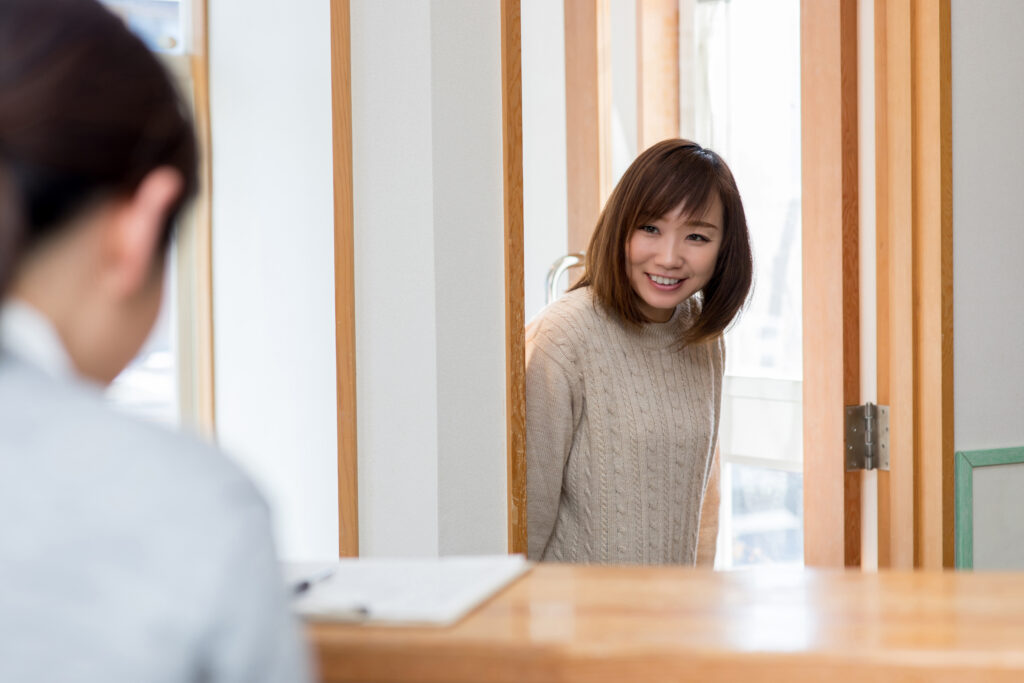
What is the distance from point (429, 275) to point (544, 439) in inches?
16.4

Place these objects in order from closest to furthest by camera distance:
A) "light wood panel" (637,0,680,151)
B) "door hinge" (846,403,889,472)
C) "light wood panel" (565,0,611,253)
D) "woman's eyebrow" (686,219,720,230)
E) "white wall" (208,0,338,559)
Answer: "white wall" (208,0,338,559), "woman's eyebrow" (686,219,720,230), "door hinge" (846,403,889,472), "light wood panel" (637,0,680,151), "light wood panel" (565,0,611,253)

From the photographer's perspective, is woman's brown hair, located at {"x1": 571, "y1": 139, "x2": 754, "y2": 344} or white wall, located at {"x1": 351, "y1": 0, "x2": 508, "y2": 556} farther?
woman's brown hair, located at {"x1": 571, "y1": 139, "x2": 754, "y2": 344}

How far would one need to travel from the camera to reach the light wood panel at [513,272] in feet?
5.40

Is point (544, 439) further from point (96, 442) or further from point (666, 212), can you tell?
point (96, 442)

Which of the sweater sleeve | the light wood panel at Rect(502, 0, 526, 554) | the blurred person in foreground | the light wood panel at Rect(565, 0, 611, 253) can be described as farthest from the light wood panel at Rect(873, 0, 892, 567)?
the blurred person in foreground

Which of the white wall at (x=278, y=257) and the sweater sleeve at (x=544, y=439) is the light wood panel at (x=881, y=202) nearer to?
the sweater sleeve at (x=544, y=439)

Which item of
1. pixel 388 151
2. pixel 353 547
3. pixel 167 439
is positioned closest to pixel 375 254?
pixel 388 151

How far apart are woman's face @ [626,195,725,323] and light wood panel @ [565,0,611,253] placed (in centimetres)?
95

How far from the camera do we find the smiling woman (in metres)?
1.88

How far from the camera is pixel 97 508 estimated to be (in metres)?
0.54

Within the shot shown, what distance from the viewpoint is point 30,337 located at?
0.58 meters

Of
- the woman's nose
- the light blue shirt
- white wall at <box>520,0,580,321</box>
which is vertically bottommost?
the light blue shirt

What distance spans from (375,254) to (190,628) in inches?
43.9

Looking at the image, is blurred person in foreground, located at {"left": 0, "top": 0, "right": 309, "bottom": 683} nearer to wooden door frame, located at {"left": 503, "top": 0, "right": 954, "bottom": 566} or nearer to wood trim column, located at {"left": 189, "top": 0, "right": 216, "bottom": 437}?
wood trim column, located at {"left": 189, "top": 0, "right": 216, "bottom": 437}
